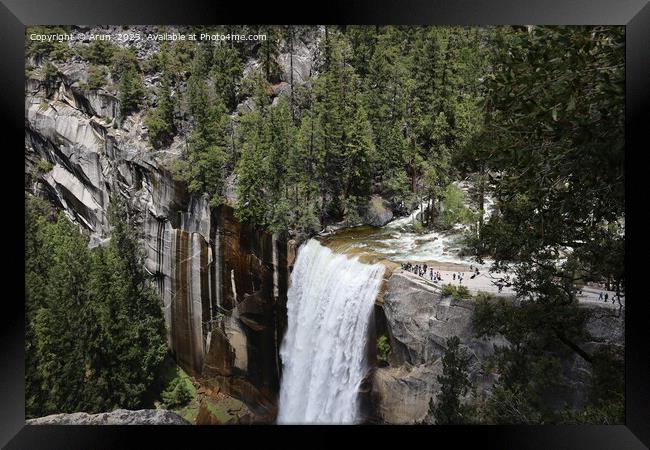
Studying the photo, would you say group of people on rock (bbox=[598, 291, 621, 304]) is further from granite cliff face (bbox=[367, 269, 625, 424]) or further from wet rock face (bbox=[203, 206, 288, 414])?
wet rock face (bbox=[203, 206, 288, 414])

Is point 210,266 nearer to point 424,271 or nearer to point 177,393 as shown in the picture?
point 177,393

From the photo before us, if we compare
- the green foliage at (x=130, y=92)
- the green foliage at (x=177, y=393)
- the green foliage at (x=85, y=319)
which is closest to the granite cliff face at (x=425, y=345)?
the green foliage at (x=177, y=393)

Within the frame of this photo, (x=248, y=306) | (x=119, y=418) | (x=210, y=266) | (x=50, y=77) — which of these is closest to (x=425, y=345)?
(x=248, y=306)

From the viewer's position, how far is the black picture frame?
352cm

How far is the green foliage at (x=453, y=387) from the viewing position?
4.14m

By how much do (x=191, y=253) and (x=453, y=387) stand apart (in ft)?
9.43

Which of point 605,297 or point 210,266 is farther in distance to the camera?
point 210,266

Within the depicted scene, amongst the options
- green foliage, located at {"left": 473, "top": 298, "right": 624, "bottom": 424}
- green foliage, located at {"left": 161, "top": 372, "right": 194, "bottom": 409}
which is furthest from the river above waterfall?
green foliage, located at {"left": 161, "top": 372, "right": 194, "bottom": 409}

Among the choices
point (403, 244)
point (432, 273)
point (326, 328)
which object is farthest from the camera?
point (326, 328)

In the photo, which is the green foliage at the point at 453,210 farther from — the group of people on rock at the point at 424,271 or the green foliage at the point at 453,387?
the green foliage at the point at 453,387

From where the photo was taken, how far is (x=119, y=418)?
13.8 ft
